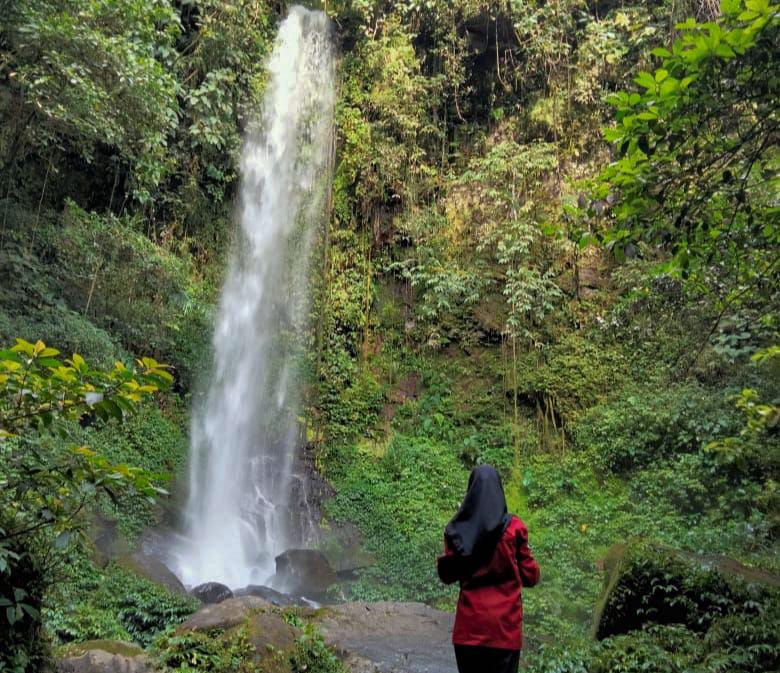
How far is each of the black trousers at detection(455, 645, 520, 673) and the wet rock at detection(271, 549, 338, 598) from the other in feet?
21.7

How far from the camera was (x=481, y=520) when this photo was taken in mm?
2807

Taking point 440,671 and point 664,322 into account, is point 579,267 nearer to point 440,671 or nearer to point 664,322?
point 664,322

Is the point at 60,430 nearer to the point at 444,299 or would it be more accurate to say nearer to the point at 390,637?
the point at 390,637

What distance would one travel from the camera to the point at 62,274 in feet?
32.5

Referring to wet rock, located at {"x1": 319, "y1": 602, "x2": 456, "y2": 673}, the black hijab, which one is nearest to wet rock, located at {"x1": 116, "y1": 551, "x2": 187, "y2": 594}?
wet rock, located at {"x1": 319, "y1": 602, "x2": 456, "y2": 673}

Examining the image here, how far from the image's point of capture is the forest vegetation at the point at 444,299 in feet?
11.1

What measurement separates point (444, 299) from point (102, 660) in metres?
9.76

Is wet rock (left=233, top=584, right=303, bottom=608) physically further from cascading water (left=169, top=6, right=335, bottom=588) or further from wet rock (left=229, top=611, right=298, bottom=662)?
wet rock (left=229, top=611, right=298, bottom=662)

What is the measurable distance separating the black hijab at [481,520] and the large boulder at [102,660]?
2480 mm

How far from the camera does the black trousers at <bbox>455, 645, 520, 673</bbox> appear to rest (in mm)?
2805

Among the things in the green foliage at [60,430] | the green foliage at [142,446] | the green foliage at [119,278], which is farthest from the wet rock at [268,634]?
the green foliage at [119,278]

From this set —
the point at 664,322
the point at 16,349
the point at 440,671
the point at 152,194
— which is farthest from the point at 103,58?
the point at 664,322

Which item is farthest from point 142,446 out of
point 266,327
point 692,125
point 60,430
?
point 692,125

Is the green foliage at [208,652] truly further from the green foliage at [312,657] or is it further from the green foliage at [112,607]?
the green foliage at [112,607]
